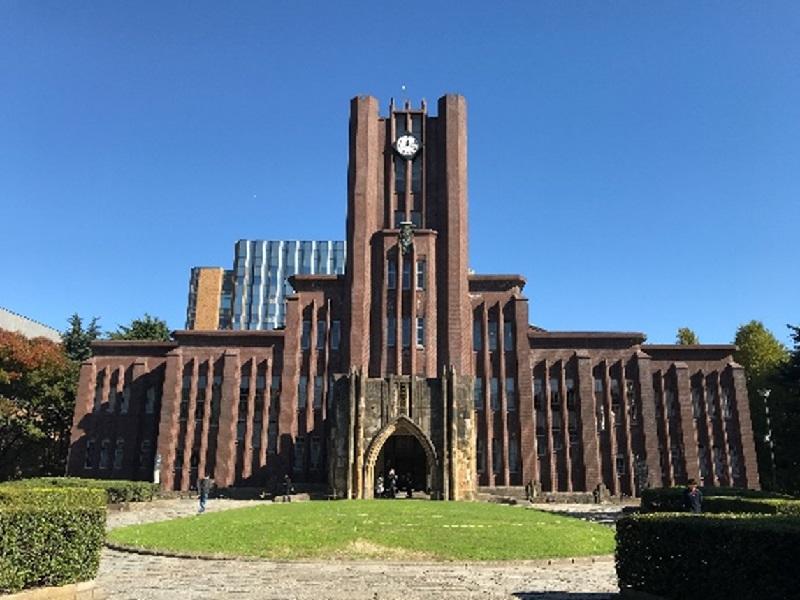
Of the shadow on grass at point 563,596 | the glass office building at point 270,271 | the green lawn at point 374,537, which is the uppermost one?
the glass office building at point 270,271

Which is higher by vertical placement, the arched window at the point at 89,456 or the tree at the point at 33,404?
the tree at the point at 33,404

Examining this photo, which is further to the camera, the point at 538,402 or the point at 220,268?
the point at 220,268

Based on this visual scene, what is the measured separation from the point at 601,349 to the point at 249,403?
82.7 ft

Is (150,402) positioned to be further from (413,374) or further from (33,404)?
(413,374)

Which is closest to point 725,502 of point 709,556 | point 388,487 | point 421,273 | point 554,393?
point 709,556

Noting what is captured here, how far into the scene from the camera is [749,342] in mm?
57938

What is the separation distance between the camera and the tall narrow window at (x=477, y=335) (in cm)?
4594

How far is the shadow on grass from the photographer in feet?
34.5

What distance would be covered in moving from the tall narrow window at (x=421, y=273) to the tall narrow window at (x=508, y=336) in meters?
6.77

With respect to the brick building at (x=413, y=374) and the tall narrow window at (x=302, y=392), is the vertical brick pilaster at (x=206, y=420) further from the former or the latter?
the tall narrow window at (x=302, y=392)

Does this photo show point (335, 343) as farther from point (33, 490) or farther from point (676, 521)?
point (676, 521)

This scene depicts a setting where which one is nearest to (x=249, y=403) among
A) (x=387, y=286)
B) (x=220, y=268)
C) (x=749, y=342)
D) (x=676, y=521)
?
(x=387, y=286)

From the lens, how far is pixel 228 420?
147 ft

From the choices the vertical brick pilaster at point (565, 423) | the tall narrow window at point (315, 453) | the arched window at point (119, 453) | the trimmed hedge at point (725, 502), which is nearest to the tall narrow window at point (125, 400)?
the arched window at point (119, 453)
